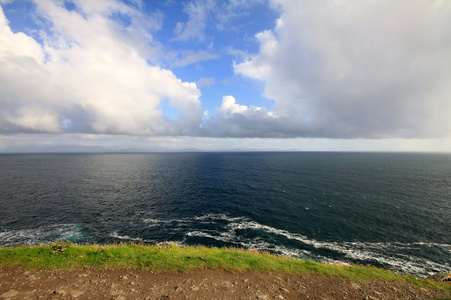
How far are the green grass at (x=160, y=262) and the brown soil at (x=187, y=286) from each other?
89 centimetres

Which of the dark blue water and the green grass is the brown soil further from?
the dark blue water

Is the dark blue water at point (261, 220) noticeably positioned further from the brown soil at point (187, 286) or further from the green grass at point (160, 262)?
the brown soil at point (187, 286)

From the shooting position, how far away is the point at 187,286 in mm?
15320

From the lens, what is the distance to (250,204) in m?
63.3

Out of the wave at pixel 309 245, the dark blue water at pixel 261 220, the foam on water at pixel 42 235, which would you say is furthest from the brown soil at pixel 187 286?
the foam on water at pixel 42 235

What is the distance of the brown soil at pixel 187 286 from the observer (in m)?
14.0

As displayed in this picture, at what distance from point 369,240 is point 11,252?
60032 mm

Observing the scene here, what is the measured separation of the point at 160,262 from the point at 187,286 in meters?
4.85

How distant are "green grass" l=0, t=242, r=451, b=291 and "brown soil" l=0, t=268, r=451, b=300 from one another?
2.92ft

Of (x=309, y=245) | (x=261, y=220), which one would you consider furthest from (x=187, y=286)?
(x=261, y=220)

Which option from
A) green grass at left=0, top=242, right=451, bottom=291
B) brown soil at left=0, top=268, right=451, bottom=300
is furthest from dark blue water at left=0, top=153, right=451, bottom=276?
brown soil at left=0, top=268, right=451, bottom=300

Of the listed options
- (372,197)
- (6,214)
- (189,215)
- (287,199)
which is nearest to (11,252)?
(189,215)

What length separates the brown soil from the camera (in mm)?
13992

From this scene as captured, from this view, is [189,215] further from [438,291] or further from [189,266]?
[438,291]
